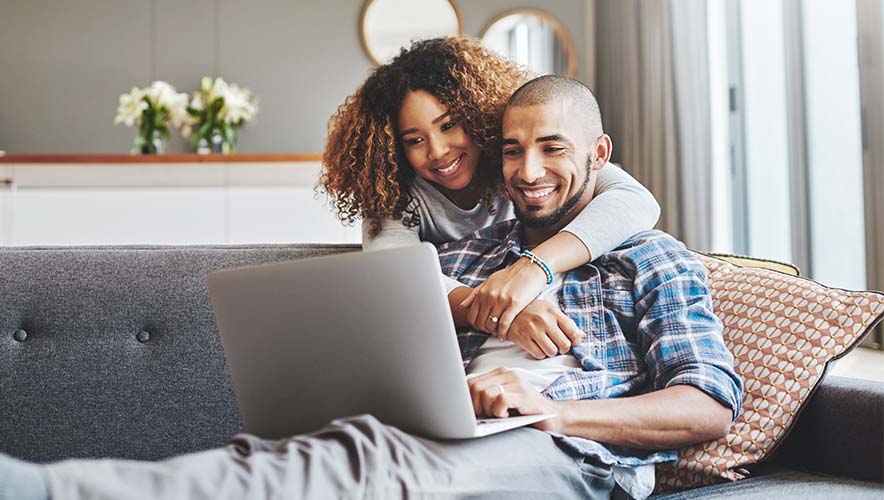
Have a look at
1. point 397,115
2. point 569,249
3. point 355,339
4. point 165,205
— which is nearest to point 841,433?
point 569,249

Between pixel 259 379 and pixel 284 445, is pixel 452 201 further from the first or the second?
pixel 284 445

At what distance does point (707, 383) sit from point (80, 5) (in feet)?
15.3

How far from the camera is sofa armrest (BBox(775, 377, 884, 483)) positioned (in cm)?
123

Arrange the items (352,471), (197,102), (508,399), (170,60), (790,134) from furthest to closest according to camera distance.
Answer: (170,60) < (197,102) < (790,134) < (508,399) < (352,471)

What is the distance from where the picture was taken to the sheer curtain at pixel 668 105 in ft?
12.6

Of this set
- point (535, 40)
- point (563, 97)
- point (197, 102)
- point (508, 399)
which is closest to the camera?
point (508, 399)

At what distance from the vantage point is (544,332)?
1301 millimetres

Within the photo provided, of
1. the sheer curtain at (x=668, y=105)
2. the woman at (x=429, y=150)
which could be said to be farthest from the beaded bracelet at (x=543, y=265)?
the sheer curtain at (x=668, y=105)

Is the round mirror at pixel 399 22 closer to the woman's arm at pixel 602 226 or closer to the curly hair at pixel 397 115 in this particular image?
the curly hair at pixel 397 115

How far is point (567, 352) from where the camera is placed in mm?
1338

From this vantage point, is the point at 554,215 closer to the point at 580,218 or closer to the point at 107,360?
the point at 580,218

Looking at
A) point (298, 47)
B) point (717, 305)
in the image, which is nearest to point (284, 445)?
point (717, 305)

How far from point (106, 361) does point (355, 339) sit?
695mm

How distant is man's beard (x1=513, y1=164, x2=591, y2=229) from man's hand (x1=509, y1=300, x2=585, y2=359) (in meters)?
0.23
